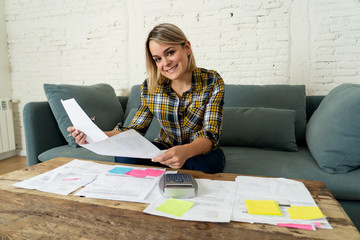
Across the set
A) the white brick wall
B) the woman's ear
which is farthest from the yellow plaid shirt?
the white brick wall

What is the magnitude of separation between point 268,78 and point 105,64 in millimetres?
1668

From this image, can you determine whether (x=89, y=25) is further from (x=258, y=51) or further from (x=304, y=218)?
(x=304, y=218)

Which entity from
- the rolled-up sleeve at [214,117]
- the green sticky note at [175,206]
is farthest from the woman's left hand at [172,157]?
the rolled-up sleeve at [214,117]

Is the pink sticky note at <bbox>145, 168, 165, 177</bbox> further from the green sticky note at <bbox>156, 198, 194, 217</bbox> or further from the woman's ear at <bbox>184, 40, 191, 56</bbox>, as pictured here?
the woman's ear at <bbox>184, 40, 191, 56</bbox>

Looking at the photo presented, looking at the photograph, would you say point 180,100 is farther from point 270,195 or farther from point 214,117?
point 270,195

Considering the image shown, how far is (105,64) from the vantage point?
8.87ft

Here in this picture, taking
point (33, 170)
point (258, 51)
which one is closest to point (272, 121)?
point (258, 51)

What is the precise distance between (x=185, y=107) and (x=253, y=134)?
613mm

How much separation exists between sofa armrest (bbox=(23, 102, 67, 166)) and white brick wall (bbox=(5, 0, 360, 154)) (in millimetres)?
992

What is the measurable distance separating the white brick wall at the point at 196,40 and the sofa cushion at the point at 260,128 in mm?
577

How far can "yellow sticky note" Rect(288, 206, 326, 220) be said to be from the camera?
622 mm

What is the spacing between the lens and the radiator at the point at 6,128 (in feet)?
9.39

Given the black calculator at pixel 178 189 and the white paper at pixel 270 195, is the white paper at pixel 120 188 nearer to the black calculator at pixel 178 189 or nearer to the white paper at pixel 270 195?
the black calculator at pixel 178 189

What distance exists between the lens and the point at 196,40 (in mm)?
2344
